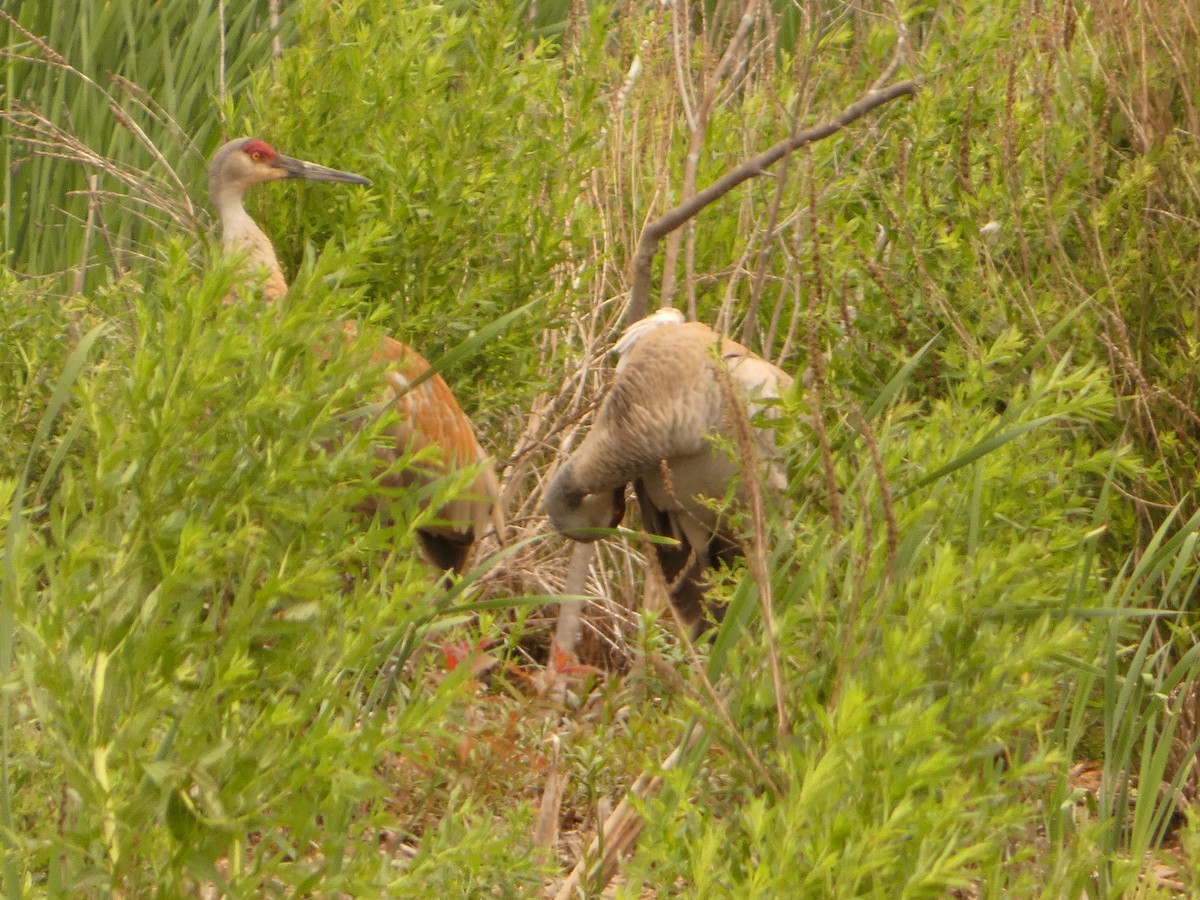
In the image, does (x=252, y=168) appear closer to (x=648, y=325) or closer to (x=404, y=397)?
(x=404, y=397)

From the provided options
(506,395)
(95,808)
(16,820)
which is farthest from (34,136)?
(95,808)

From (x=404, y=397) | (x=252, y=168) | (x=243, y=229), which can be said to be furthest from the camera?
(x=243, y=229)

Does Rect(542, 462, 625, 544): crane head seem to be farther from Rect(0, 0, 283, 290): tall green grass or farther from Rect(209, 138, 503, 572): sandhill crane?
Rect(0, 0, 283, 290): tall green grass

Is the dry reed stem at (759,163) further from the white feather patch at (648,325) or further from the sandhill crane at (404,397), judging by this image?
the sandhill crane at (404,397)

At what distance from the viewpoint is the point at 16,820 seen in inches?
95.1

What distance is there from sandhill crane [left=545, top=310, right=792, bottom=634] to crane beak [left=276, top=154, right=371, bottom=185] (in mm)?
876

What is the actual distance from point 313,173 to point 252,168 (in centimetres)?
30

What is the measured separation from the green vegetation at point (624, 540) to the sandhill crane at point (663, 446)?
0.64 feet

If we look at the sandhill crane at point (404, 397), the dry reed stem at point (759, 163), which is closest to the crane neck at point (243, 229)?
the sandhill crane at point (404, 397)

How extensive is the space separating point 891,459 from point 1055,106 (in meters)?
2.15

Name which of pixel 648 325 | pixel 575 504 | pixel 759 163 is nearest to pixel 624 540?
pixel 575 504

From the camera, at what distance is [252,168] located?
503cm

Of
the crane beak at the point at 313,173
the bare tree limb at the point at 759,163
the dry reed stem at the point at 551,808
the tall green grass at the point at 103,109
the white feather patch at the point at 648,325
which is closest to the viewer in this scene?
the dry reed stem at the point at 551,808

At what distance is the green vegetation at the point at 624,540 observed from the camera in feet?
6.49
